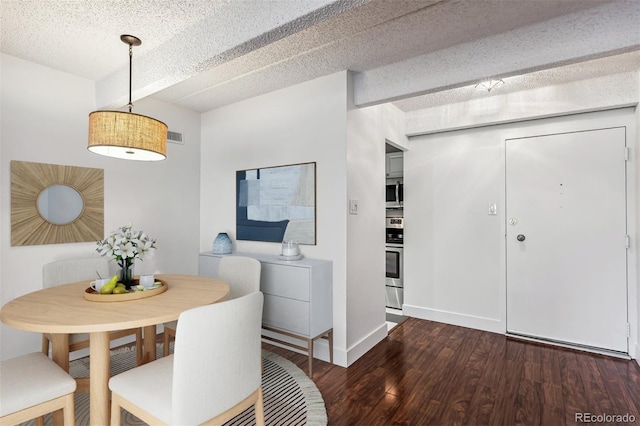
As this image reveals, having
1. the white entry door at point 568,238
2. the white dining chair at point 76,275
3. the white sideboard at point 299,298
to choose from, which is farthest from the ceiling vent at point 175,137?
the white entry door at point 568,238

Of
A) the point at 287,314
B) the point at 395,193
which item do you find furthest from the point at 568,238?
the point at 287,314

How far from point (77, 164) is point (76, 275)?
3.34 feet

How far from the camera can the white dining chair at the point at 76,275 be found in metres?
2.13

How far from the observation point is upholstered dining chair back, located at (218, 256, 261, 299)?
2.49m

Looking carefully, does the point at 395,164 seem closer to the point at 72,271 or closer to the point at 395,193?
the point at 395,193

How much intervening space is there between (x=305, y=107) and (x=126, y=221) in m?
2.06

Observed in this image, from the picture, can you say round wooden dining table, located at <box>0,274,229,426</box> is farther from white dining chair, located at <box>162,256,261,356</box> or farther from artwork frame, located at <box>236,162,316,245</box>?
artwork frame, located at <box>236,162,316,245</box>

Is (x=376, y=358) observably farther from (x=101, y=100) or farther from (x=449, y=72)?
(x=101, y=100)

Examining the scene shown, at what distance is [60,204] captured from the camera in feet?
8.88

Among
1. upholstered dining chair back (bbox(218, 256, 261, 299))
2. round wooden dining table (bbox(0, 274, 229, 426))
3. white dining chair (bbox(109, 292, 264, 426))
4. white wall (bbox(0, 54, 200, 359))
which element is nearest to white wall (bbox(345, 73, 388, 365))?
upholstered dining chair back (bbox(218, 256, 261, 299))

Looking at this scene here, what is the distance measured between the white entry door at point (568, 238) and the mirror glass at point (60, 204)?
13.7 ft

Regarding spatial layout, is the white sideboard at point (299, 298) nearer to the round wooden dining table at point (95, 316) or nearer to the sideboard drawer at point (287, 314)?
the sideboard drawer at point (287, 314)

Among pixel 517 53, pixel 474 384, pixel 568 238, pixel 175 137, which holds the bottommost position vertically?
pixel 474 384

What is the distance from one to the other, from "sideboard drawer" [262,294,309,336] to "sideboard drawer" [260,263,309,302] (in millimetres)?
52
